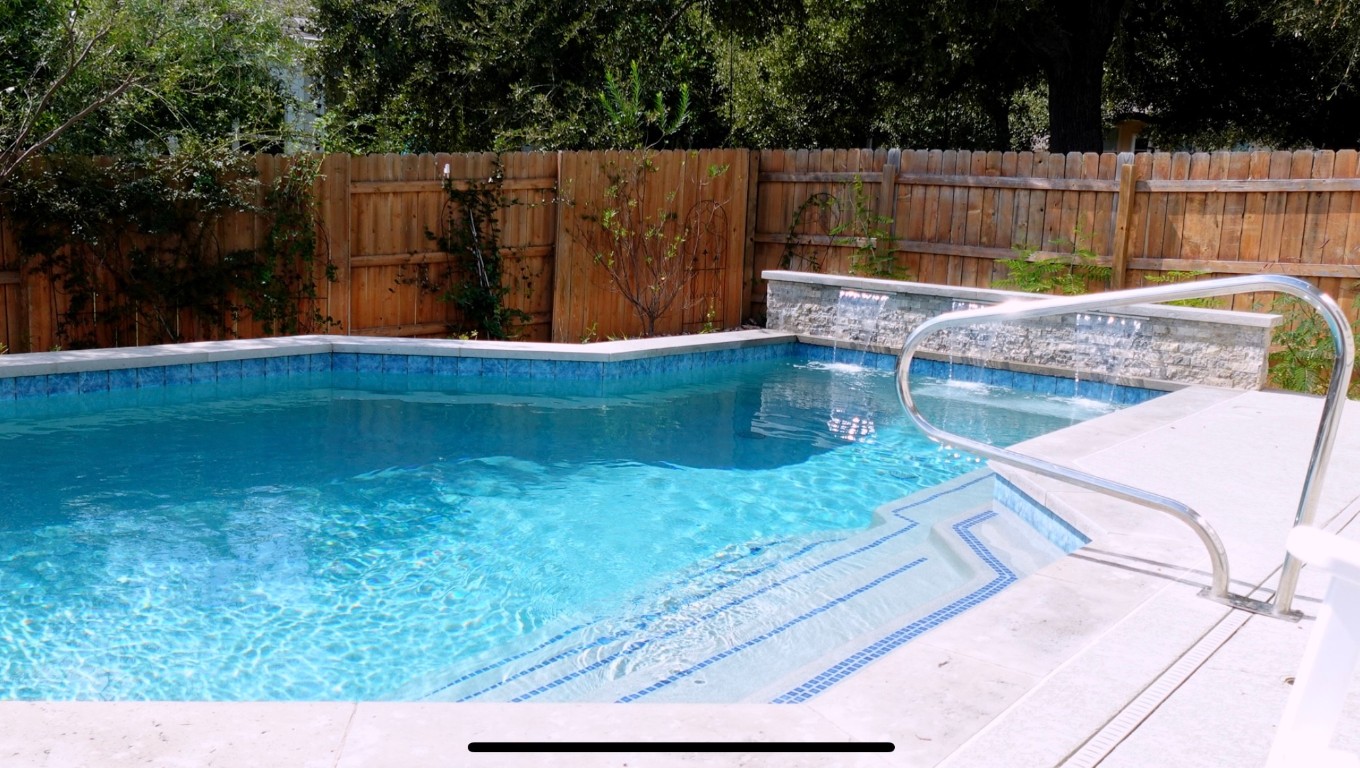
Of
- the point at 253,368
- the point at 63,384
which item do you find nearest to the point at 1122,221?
the point at 253,368

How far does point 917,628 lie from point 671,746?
177 centimetres

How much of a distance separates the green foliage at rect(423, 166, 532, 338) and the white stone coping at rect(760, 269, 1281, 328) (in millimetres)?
2586

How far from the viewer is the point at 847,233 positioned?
38.1 ft

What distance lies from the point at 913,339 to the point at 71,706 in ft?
9.04

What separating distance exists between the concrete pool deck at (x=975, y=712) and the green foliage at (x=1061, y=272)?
620 centimetres

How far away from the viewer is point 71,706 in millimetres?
2715

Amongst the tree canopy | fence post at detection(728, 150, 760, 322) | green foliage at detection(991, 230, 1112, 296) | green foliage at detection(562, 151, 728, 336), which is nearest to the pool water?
green foliage at detection(991, 230, 1112, 296)

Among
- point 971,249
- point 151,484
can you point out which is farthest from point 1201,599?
point 971,249

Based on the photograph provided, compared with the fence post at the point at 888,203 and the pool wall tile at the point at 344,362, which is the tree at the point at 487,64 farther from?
the pool wall tile at the point at 344,362

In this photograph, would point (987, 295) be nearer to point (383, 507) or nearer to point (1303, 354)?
point (1303, 354)

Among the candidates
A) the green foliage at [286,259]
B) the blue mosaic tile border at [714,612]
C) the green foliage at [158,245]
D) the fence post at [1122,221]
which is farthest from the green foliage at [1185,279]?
the green foliage at [158,245]

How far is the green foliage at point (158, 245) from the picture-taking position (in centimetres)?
837

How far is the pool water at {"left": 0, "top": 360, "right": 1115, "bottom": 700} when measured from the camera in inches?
165

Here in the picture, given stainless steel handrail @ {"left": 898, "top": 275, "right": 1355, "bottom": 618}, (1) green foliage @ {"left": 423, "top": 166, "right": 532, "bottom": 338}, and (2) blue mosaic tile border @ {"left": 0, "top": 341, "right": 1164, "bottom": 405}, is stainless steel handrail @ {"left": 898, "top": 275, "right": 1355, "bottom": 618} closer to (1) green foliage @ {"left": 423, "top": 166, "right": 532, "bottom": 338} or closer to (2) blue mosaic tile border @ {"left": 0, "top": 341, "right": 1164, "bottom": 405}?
(2) blue mosaic tile border @ {"left": 0, "top": 341, "right": 1164, "bottom": 405}
